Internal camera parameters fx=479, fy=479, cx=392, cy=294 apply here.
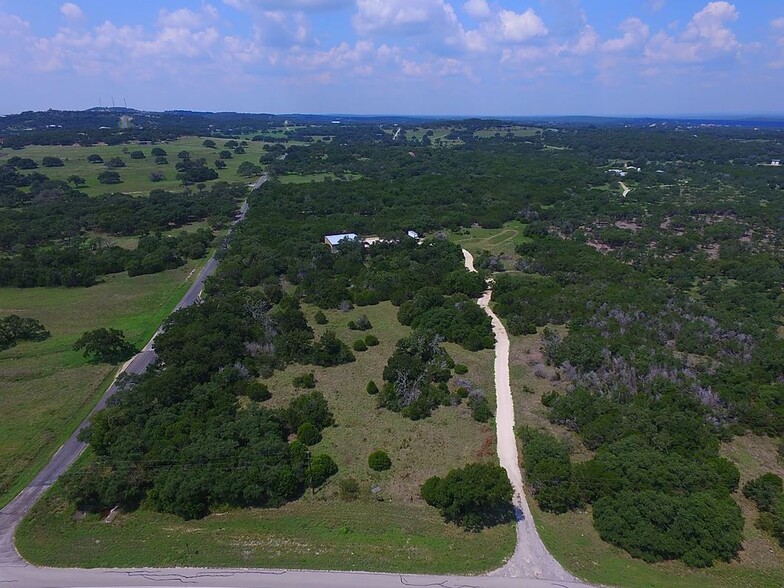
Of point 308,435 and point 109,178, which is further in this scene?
point 109,178

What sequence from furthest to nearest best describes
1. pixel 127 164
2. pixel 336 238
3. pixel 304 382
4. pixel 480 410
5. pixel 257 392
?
1. pixel 127 164
2. pixel 336 238
3. pixel 304 382
4. pixel 257 392
5. pixel 480 410

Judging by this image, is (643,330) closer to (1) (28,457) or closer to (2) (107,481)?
(2) (107,481)

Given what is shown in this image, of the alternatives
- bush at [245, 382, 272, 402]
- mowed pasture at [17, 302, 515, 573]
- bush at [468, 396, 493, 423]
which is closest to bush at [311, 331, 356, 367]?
bush at [245, 382, 272, 402]

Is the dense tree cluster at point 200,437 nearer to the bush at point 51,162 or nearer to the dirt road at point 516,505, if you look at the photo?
the dirt road at point 516,505

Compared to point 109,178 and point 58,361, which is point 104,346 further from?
point 109,178

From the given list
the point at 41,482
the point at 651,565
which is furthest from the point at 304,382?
the point at 651,565

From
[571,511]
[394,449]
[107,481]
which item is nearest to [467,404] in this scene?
[394,449]

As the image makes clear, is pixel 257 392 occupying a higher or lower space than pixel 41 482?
higher
